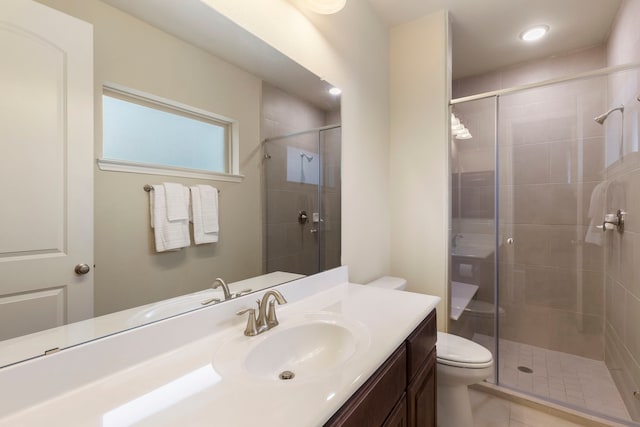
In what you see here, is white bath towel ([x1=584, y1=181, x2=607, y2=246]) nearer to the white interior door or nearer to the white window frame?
the white window frame

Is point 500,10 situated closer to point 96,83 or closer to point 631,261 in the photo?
point 631,261

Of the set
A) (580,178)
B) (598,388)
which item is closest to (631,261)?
(580,178)

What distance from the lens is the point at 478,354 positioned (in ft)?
4.83

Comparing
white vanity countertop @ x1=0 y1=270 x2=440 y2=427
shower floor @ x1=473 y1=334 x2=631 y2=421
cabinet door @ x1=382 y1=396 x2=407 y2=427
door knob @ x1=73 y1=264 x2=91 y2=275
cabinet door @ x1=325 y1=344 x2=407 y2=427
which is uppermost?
door knob @ x1=73 y1=264 x2=91 y2=275

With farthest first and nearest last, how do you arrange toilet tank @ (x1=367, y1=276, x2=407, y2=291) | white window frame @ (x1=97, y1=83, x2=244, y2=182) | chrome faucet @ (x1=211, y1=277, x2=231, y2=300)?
toilet tank @ (x1=367, y1=276, x2=407, y2=291) → chrome faucet @ (x1=211, y1=277, x2=231, y2=300) → white window frame @ (x1=97, y1=83, x2=244, y2=182)

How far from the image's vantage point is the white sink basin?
80 cm

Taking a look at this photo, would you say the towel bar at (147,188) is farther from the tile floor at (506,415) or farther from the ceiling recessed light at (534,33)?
the ceiling recessed light at (534,33)

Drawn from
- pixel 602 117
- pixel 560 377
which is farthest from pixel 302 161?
pixel 560 377

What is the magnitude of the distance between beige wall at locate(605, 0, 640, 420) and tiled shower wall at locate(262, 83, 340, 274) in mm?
1641

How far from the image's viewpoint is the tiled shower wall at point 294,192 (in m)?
1.24

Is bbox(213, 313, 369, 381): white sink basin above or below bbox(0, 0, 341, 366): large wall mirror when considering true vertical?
below

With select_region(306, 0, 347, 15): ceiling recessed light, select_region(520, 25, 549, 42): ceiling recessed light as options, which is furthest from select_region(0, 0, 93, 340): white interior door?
select_region(520, 25, 549, 42): ceiling recessed light

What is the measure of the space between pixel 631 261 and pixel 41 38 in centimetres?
267

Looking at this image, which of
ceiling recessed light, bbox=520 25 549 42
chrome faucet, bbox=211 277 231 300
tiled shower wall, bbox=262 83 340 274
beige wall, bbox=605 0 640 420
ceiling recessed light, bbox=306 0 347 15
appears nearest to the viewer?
chrome faucet, bbox=211 277 231 300
